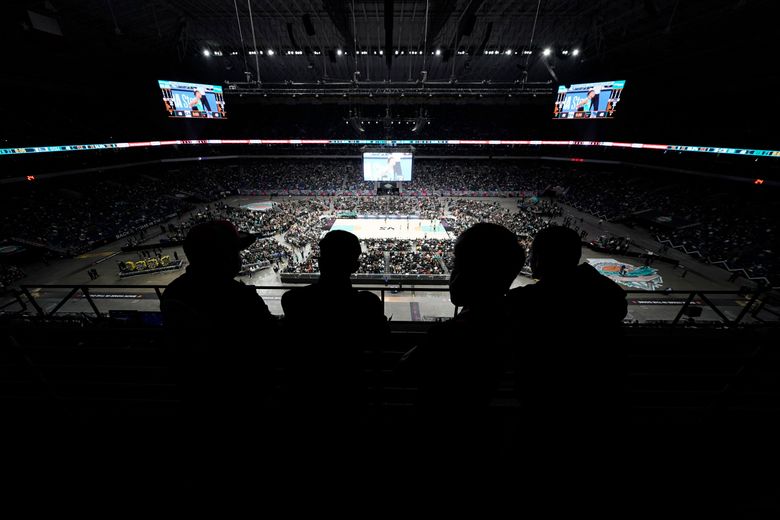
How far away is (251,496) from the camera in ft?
6.84

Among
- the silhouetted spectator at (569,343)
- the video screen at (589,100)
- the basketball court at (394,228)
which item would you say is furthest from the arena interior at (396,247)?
the basketball court at (394,228)

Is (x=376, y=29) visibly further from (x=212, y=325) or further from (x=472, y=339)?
(x=472, y=339)

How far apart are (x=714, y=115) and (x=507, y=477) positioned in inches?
1529

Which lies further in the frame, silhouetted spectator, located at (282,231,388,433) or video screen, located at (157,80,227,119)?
video screen, located at (157,80,227,119)

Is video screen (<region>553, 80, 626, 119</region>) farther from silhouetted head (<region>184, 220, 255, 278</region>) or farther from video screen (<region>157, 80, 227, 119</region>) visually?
video screen (<region>157, 80, 227, 119</region>)

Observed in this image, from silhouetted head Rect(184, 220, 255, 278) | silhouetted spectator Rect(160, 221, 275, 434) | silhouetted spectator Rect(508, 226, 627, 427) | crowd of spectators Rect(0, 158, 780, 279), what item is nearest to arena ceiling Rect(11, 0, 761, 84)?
crowd of spectators Rect(0, 158, 780, 279)

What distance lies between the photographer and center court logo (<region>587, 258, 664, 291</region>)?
16.7 metres

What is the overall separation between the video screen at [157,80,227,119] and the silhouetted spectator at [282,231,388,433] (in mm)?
35592

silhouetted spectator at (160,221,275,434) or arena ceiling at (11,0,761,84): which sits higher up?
arena ceiling at (11,0,761,84)

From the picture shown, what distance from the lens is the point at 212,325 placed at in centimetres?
154

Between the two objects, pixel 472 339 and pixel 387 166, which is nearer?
pixel 472 339

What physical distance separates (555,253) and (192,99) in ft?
122

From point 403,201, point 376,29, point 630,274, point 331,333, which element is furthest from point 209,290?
point 403,201

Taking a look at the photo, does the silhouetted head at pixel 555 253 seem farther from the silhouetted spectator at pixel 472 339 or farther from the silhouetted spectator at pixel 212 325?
the silhouetted spectator at pixel 212 325
